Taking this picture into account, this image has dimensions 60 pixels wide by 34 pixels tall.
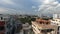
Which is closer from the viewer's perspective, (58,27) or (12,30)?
(12,30)

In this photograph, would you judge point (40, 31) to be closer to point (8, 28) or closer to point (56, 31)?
point (56, 31)

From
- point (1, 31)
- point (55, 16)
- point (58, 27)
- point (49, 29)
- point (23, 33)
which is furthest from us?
point (55, 16)

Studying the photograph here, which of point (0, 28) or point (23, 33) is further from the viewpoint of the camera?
point (0, 28)

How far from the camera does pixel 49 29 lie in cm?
401

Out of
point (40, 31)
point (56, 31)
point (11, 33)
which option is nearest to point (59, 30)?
point (56, 31)

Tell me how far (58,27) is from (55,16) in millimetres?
3947

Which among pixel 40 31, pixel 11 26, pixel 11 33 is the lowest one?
pixel 40 31

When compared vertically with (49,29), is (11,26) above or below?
above

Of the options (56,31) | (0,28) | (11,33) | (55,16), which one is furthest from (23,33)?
(55,16)

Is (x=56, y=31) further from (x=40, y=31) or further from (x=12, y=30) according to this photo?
(x=12, y=30)

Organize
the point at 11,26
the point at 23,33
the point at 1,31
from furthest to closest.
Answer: the point at 1,31 → the point at 23,33 → the point at 11,26

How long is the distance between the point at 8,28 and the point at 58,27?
2.57m

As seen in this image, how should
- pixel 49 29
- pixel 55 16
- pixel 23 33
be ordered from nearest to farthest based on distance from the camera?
1. pixel 23 33
2. pixel 49 29
3. pixel 55 16

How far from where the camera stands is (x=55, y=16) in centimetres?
→ 757
